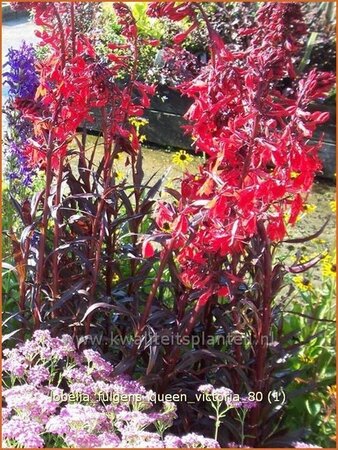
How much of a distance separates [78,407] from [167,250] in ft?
1.09

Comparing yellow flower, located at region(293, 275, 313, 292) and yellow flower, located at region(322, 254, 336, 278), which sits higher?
yellow flower, located at region(322, 254, 336, 278)

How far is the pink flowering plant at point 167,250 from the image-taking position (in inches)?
45.5

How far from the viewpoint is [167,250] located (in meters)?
1.29

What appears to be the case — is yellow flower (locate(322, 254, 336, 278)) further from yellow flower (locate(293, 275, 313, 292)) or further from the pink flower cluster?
the pink flower cluster

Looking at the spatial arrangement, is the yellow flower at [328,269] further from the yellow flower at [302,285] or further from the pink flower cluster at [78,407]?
the pink flower cluster at [78,407]

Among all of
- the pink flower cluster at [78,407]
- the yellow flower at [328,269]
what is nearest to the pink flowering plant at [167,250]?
the pink flower cluster at [78,407]

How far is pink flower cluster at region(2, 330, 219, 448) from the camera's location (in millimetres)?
1148

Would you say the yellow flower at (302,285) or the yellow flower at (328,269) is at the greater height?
the yellow flower at (328,269)

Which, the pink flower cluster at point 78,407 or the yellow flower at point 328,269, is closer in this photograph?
the pink flower cluster at point 78,407

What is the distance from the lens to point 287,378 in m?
1.56

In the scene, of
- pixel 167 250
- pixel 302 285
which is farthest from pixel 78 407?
pixel 302 285

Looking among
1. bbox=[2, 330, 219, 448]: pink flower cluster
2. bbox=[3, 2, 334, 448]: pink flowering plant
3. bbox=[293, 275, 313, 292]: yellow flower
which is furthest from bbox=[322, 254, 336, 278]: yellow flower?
bbox=[2, 330, 219, 448]: pink flower cluster

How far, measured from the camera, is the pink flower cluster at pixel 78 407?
1148 mm

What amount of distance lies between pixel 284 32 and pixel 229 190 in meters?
0.29
